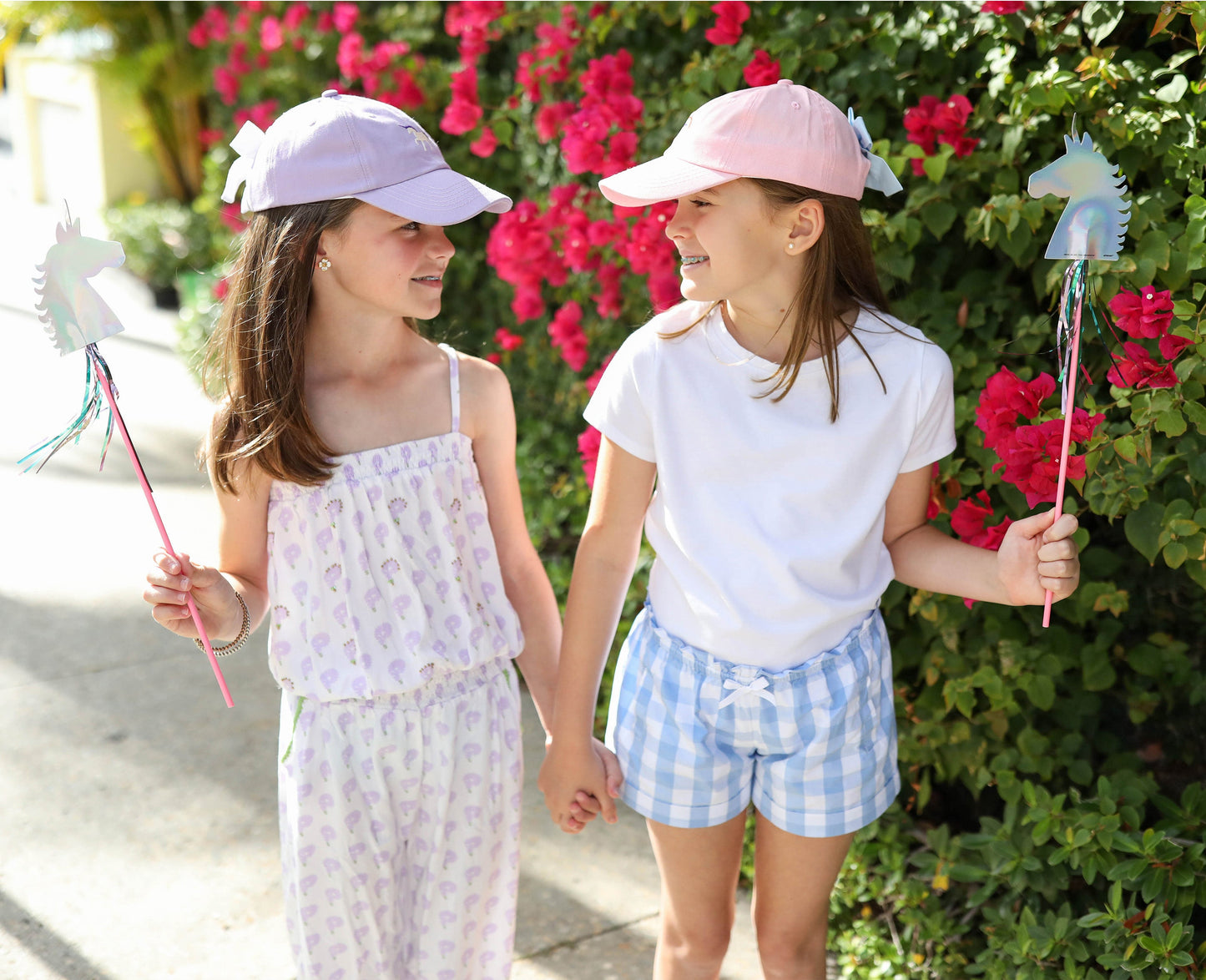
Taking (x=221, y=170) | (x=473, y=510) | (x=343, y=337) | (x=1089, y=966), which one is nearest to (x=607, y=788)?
(x=473, y=510)

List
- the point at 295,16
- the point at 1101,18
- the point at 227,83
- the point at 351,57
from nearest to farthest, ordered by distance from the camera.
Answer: the point at 1101,18 → the point at 351,57 → the point at 295,16 → the point at 227,83

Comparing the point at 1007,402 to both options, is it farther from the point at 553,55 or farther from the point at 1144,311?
the point at 553,55

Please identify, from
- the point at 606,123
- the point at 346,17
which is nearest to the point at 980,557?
the point at 606,123

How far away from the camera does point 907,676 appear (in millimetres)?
2441

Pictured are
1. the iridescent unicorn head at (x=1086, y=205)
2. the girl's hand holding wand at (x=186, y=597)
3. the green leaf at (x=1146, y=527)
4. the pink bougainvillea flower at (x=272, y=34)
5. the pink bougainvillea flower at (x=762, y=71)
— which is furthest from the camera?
the pink bougainvillea flower at (x=272, y=34)

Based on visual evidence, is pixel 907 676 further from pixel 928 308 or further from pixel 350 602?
pixel 350 602

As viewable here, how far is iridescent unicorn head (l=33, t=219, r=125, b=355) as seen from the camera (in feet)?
4.81

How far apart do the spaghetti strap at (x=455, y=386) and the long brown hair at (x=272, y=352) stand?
0.20 metres

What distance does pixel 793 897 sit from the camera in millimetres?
1759

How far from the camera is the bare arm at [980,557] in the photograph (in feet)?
5.00

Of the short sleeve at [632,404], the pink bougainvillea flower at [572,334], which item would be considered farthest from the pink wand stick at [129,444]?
the pink bougainvillea flower at [572,334]

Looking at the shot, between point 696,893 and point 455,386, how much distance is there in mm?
842

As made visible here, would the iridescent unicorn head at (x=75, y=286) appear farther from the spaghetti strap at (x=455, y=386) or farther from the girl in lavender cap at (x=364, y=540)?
the spaghetti strap at (x=455, y=386)

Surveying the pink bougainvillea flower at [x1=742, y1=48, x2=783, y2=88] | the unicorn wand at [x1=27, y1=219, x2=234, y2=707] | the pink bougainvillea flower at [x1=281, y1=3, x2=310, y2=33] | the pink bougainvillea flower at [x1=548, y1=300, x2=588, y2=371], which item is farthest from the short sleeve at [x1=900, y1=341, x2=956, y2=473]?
the pink bougainvillea flower at [x1=281, y1=3, x2=310, y2=33]
